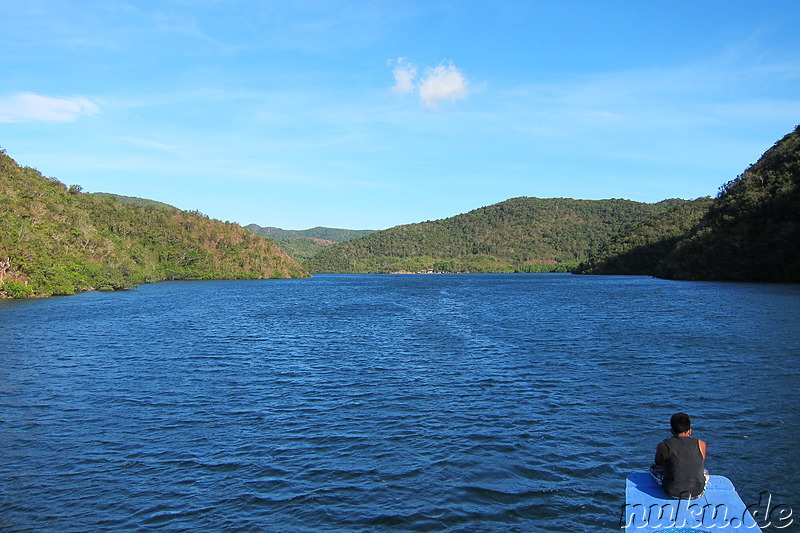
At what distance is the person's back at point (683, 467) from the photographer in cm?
1089

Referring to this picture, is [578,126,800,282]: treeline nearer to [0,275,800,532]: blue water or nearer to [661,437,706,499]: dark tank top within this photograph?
[0,275,800,532]: blue water

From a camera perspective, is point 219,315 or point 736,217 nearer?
point 219,315

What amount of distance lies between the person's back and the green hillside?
117325 mm

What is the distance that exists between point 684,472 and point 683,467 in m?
0.09

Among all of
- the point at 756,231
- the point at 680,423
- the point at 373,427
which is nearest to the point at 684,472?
the point at 680,423

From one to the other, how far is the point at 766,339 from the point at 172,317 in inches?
2203

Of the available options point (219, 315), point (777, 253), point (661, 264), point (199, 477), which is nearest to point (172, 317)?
point (219, 315)

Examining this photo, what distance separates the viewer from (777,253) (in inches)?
4363

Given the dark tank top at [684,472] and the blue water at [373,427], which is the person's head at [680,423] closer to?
the dark tank top at [684,472]

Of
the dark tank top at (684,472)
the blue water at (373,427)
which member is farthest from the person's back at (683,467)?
the blue water at (373,427)

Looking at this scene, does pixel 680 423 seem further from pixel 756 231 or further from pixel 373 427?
pixel 756 231

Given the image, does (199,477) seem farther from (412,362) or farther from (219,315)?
(219,315)

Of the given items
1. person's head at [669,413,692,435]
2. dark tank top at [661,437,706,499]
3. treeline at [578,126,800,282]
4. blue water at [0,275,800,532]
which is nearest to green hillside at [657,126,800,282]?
treeline at [578,126,800,282]

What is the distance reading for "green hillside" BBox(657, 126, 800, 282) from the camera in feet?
361
